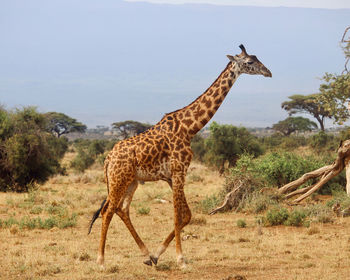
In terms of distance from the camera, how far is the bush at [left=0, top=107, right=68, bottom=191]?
71.5 ft

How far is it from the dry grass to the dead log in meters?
2.11

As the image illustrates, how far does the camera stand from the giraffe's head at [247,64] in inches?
353

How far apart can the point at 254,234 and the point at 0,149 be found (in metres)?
13.9

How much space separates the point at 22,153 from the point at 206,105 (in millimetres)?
14823

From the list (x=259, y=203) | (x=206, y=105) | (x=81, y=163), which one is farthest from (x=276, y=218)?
(x=81, y=163)

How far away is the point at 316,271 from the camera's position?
8.49 m

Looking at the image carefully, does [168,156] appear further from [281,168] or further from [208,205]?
[281,168]

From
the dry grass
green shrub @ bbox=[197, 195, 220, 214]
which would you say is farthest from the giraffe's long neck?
green shrub @ bbox=[197, 195, 220, 214]

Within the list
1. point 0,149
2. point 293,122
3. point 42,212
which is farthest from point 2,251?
point 293,122

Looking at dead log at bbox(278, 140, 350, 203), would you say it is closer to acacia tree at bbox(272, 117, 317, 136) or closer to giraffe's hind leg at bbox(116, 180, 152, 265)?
giraffe's hind leg at bbox(116, 180, 152, 265)

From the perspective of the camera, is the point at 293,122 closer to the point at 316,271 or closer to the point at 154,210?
the point at 154,210

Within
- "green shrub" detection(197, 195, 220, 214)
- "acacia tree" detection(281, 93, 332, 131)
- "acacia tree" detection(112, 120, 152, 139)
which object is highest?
"acacia tree" detection(281, 93, 332, 131)

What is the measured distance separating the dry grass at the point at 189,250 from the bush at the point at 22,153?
5.67 metres

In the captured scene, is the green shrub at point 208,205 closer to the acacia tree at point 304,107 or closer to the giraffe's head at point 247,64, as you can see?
the giraffe's head at point 247,64
